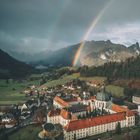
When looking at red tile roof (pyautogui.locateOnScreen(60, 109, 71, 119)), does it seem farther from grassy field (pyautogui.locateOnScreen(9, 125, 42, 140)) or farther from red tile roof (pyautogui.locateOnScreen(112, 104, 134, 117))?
red tile roof (pyautogui.locateOnScreen(112, 104, 134, 117))

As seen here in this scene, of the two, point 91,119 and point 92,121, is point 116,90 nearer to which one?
point 91,119

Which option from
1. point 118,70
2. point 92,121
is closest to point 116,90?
point 118,70

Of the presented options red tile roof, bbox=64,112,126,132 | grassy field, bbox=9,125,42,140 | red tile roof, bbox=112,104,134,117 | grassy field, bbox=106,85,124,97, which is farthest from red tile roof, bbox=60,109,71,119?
grassy field, bbox=106,85,124,97

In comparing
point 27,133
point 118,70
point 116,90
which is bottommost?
point 27,133

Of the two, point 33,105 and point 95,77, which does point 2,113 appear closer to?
point 33,105

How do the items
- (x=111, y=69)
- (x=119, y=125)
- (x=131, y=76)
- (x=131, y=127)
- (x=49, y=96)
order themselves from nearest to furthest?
(x=119, y=125) < (x=131, y=127) < (x=49, y=96) < (x=131, y=76) < (x=111, y=69)

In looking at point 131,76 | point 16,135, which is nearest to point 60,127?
point 16,135
